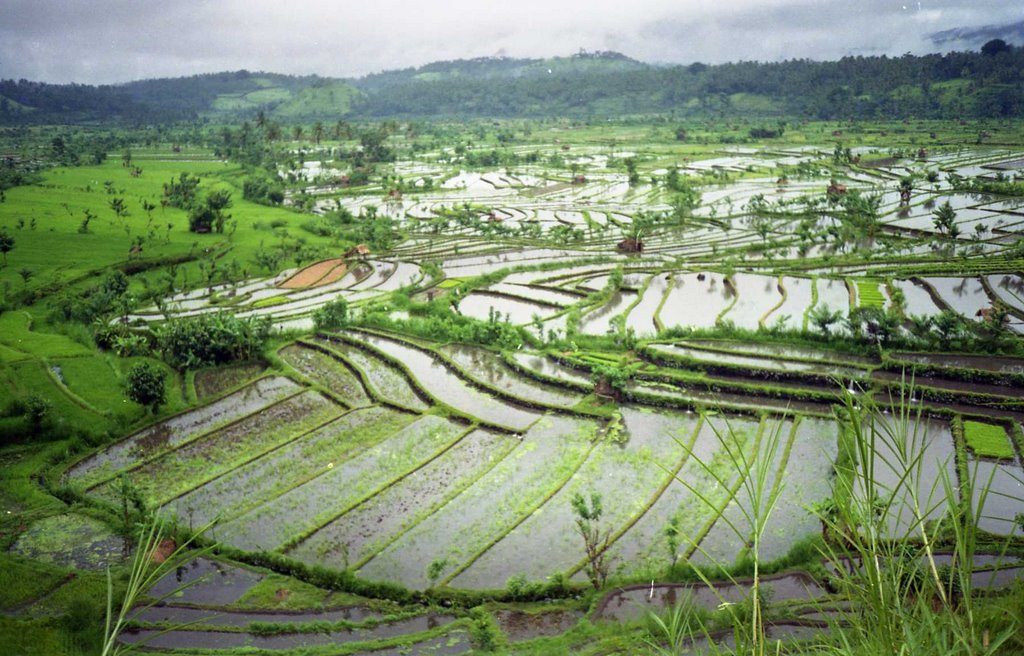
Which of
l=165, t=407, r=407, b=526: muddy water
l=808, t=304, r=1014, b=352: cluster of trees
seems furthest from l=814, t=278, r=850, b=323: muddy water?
l=165, t=407, r=407, b=526: muddy water

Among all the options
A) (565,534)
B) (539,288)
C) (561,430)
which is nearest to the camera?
(565,534)

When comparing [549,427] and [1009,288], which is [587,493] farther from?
[1009,288]

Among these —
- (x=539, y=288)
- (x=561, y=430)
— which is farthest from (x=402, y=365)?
(x=539, y=288)

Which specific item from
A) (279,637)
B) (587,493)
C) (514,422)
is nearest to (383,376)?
(514,422)

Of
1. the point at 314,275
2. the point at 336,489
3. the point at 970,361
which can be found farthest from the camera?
the point at 314,275

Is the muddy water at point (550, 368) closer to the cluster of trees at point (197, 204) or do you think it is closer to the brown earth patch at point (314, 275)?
the brown earth patch at point (314, 275)

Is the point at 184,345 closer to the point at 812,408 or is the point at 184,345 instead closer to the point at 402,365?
the point at 402,365
